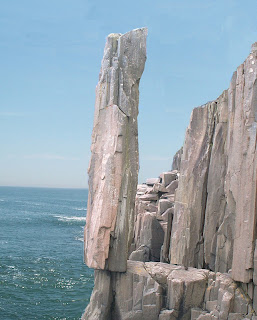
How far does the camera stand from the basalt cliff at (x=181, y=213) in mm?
14797

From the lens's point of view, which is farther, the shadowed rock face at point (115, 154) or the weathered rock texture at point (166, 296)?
the shadowed rock face at point (115, 154)

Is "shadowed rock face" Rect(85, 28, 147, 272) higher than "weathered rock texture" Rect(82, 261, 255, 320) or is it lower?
higher

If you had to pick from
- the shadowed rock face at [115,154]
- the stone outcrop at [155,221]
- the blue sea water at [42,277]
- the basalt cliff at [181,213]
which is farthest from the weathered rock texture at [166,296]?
the blue sea water at [42,277]

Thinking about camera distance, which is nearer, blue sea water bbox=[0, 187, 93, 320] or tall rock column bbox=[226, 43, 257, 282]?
tall rock column bbox=[226, 43, 257, 282]

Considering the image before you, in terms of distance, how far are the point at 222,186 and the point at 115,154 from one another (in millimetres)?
5129

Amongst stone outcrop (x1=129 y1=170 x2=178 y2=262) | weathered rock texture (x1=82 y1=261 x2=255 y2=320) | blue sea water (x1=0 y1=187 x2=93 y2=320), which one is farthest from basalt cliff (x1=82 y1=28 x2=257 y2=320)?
blue sea water (x1=0 y1=187 x2=93 y2=320)

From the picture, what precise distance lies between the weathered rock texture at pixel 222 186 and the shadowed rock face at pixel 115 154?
3.49 meters

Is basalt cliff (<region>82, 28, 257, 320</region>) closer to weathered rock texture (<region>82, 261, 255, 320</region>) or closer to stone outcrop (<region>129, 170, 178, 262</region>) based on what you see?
weathered rock texture (<region>82, 261, 255, 320</region>)

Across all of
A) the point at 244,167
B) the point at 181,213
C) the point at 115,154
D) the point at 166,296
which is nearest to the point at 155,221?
the point at 181,213

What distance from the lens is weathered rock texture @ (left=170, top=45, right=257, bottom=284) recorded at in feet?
48.5

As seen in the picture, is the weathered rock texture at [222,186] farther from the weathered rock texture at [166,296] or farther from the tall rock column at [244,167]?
the weathered rock texture at [166,296]

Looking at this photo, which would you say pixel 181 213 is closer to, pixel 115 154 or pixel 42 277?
pixel 115 154

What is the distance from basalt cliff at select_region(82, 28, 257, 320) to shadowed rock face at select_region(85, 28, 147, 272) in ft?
0.13

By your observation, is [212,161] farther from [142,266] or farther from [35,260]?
[35,260]
